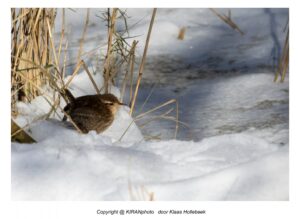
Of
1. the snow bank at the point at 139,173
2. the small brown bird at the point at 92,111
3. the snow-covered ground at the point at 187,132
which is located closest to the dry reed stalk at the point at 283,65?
the snow-covered ground at the point at 187,132

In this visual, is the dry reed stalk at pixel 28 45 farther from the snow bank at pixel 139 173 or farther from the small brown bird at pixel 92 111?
the snow bank at pixel 139 173

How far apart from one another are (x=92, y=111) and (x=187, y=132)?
617 millimetres

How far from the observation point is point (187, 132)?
3.71 meters

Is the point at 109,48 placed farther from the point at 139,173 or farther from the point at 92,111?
the point at 139,173

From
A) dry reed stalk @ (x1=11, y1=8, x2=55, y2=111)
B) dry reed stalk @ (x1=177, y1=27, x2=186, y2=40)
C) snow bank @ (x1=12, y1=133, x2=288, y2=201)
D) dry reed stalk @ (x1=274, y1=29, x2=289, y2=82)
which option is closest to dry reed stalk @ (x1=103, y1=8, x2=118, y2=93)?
dry reed stalk @ (x1=11, y1=8, x2=55, y2=111)

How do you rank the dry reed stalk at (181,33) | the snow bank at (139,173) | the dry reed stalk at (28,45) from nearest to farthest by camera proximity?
the snow bank at (139,173) → the dry reed stalk at (28,45) → the dry reed stalk at (181,33)

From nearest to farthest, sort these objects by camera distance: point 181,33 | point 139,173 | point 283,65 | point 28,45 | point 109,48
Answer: point 139,173 → point 28,45 → point 109,48 → point 283,65 → point 181,33

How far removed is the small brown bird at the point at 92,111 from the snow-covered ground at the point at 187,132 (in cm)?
11

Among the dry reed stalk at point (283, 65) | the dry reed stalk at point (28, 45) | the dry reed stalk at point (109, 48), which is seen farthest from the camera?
the dry reed stalk at point (283, 65)

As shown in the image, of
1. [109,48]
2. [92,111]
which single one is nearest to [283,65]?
[109,48]

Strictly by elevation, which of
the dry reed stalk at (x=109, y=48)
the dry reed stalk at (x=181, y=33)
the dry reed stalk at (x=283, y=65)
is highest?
the dry reed stalk at (x=109, y=48)

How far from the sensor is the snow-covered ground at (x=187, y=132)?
2.55 meters

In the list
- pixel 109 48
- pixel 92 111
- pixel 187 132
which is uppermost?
pixel 109 48

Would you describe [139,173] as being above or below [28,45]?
below
